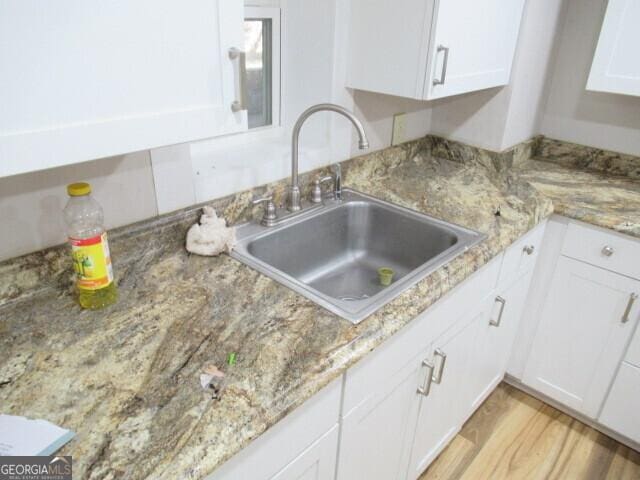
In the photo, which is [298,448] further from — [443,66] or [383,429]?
[443,66]

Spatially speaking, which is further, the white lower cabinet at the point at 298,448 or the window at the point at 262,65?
the window at the point at 262,65

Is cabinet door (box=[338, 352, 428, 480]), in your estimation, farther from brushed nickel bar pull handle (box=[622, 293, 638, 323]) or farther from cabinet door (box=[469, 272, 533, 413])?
brushed nickel bar pull handle (box=[622, 293, 638, 323])

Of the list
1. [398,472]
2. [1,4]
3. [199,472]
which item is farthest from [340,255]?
[1,4]

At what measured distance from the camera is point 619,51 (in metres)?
1.58

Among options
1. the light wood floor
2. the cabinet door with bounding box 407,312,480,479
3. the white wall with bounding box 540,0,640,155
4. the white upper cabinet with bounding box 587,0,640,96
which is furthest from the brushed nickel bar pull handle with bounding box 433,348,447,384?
the white wall with bounding box 540,0,640,155

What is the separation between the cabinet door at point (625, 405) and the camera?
1.65 m

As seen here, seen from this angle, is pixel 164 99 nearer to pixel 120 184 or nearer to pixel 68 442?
pixel 120 184

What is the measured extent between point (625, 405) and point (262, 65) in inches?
69.7

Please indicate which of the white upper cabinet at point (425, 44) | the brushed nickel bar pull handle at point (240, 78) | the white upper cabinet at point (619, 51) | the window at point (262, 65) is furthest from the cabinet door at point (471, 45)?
the brushed nickel bar pull handle at point (240, 78)

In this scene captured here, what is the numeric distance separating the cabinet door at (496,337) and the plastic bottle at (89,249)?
3.63 feet

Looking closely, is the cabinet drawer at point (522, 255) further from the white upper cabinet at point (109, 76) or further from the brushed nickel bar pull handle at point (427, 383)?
the white upper cabinet at point (109, 76)

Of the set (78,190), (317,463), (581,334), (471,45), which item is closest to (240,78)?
(78,190)

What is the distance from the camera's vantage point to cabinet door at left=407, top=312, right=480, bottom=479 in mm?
1333

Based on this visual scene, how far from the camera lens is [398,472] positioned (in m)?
1.38
